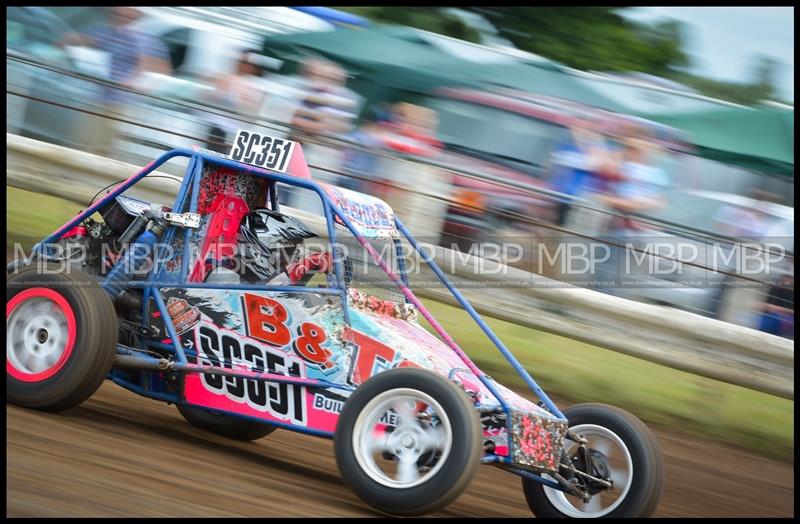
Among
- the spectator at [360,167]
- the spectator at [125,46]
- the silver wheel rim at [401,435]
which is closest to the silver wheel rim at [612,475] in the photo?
the silver wheel rim at [401,435]

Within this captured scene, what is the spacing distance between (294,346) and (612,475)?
1.48 metres

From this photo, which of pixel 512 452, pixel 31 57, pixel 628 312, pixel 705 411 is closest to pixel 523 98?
pixel 628 312

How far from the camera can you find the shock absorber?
5.11 meters

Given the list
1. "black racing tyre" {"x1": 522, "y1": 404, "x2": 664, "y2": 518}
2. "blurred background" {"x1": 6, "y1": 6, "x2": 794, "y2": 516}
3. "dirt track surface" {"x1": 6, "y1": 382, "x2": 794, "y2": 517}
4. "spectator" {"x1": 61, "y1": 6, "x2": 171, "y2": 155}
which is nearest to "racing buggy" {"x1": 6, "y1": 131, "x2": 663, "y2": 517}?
"black racing tyre" {"x1": 522, "y1": 404, "x2": 664, "y2": 518}

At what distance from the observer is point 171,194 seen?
338 inches

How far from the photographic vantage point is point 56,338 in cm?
494

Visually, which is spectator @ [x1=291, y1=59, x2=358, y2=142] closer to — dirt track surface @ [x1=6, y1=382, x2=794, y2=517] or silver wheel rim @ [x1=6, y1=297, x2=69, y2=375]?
dirt track surface @ [x1=6, y1=382, x2=794, y2=517]

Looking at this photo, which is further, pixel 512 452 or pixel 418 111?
pixel 418 111

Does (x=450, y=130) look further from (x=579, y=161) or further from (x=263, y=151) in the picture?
(x=263, y=151)

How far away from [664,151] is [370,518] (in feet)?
19.3

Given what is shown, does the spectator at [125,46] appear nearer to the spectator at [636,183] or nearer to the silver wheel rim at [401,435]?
the spectator at [636,183]

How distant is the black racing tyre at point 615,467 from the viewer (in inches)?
176

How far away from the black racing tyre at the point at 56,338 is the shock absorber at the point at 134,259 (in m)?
0.17

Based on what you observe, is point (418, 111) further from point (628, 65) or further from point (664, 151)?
point (628, 65)
